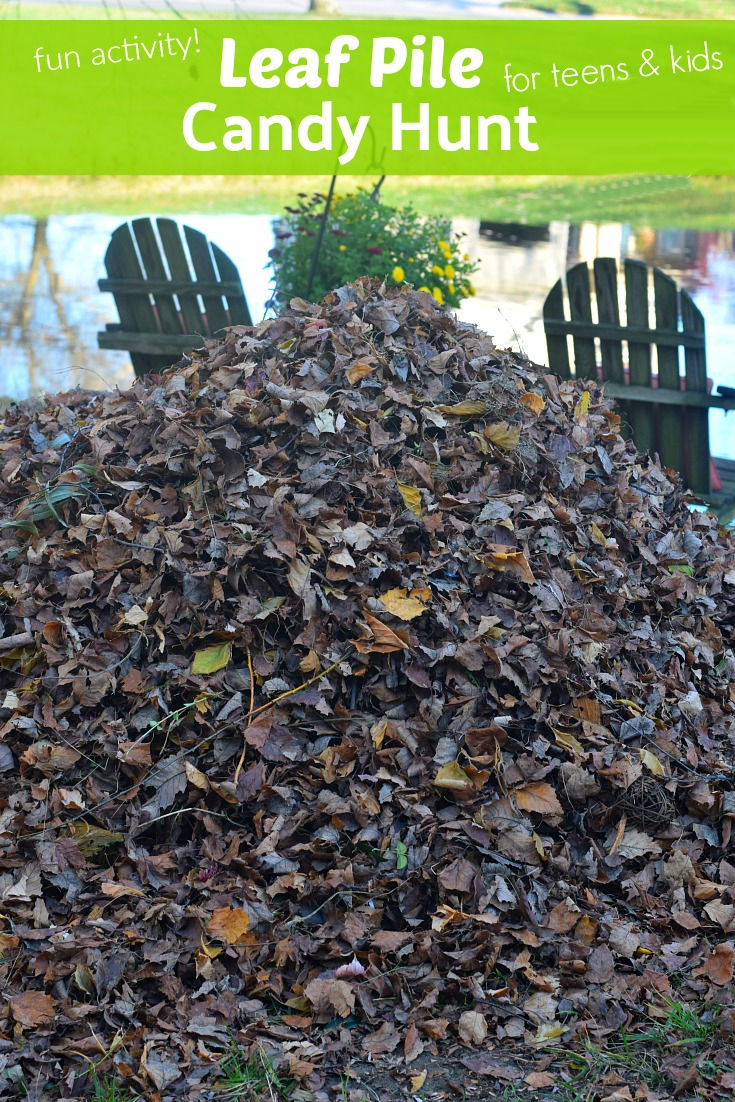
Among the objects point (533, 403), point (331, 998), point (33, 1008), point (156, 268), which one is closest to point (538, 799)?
point (331, 998)

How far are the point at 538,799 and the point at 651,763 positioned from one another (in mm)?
439

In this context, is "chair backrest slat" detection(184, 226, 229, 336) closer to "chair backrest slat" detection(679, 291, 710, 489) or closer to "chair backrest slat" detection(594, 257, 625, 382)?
"chair backrest slat" detection(594, 257, 625, 382)

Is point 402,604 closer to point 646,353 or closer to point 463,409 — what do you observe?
point 463,409

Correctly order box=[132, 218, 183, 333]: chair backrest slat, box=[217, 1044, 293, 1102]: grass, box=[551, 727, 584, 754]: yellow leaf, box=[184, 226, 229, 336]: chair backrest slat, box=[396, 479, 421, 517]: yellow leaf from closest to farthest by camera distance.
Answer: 1. box=[217, 1044, 293, 1102]: grass
2. box=[551, 727, 584, 754]: yellow leaf
3. box=[396, 479, 421, 517]: yellow leaf
4. box=[184, 226, 229, 336]: chair backrest slat
5. box=[132, 218, 183, 333]: chair backrest slat

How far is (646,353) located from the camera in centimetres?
676

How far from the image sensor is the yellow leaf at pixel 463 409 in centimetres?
417

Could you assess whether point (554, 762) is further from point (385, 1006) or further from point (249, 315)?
point (249, 315)

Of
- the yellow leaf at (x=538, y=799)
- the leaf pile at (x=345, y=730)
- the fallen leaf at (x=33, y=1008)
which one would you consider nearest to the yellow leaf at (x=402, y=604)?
the leaf pile at (x=345, y=730)

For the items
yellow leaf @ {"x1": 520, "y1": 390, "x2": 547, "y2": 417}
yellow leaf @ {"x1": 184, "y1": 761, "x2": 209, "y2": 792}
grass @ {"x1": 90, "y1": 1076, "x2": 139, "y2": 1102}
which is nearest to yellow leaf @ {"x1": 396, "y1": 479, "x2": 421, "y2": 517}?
yellow leaf @ {"x1": 520, "y1": 390, "x2": 547, "y2": 417}

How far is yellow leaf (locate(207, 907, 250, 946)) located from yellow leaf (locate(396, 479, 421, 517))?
151 cm

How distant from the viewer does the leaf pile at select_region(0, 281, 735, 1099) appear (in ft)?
9.43

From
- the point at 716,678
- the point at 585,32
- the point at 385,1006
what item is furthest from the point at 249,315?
the point at 385,1006

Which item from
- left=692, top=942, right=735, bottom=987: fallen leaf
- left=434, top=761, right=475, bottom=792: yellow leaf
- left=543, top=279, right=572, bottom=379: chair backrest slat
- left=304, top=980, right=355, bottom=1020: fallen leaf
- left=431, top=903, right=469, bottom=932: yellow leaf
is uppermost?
left=543, top=279, right=572, bottom=379: chair backrest slat

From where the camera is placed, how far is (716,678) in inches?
157
